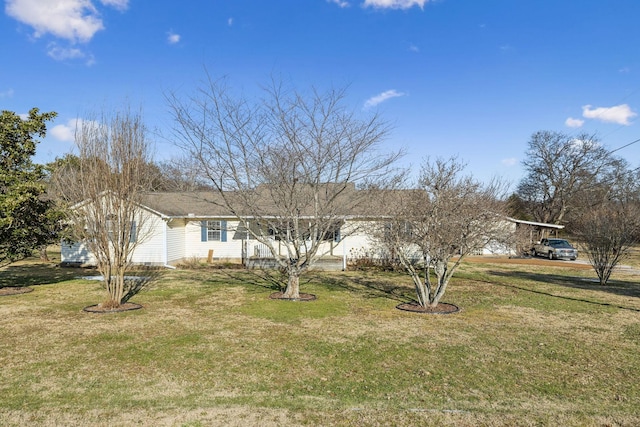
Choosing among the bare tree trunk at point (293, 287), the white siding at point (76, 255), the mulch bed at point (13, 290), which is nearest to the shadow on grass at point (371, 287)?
the bare tree trunk at point (293, 287)

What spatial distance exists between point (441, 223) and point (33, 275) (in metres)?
14.5

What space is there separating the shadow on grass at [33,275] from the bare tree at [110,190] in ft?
18.5

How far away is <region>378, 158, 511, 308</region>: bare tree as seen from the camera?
877 cm

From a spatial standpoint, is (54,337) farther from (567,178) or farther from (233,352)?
(567,178)

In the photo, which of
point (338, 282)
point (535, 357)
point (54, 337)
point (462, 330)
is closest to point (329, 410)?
point (535, 357)

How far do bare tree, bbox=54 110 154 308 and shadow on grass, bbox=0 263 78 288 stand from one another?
563 centimetres

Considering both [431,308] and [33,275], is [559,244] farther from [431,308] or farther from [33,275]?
[33,275]

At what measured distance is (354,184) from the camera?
38.8 feet

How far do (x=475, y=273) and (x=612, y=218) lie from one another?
500 cm

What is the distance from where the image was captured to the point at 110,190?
365 inches

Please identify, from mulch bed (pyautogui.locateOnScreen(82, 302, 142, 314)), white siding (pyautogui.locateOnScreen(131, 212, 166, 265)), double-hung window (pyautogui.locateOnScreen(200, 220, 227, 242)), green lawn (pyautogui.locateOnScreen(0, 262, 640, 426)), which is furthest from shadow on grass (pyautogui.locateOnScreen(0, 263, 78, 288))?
mulch bed (pyautogui.locateOnScreen(82, 302, 142, 314))

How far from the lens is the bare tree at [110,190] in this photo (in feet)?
30.3

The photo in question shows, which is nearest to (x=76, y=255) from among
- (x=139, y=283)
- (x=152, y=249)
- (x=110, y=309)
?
(x=152, y=249)

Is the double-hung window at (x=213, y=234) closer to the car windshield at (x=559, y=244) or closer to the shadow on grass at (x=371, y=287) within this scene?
the shadow on grass at (x=371, y=287)
